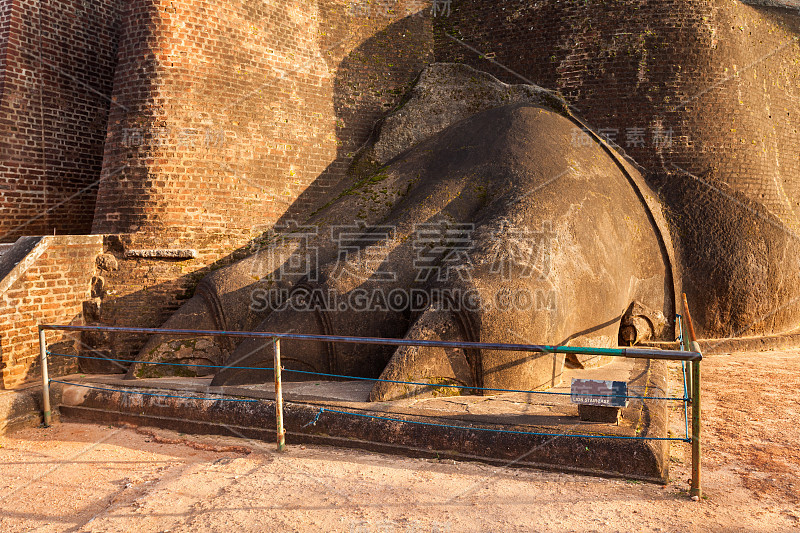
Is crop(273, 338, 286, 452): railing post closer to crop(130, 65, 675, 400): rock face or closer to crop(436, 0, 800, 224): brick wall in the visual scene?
crop(130, 65, 675, 400): rock face

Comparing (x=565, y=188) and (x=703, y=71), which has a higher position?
(x=703, y=71)

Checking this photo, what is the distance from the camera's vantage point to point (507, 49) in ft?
33.2

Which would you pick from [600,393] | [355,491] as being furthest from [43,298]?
[600,393]

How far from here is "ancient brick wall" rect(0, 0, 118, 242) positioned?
8.00 metres

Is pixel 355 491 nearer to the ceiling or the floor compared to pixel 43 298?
nearer to the floor

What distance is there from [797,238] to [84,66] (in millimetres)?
11476

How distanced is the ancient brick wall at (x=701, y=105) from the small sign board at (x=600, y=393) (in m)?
4.87

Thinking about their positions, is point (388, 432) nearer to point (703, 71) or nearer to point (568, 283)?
point (568, 283)

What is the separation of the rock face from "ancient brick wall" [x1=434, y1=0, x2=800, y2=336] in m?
0.88

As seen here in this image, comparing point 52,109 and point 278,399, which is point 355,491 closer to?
point 278,399

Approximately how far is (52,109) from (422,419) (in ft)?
25.0

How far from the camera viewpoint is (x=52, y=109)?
852cm

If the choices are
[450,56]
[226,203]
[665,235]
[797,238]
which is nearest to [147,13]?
[226,203]

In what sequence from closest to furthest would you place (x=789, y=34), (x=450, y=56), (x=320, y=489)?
(x=320, y=489) < (x=789, y=34) < (x=450, y=56)
